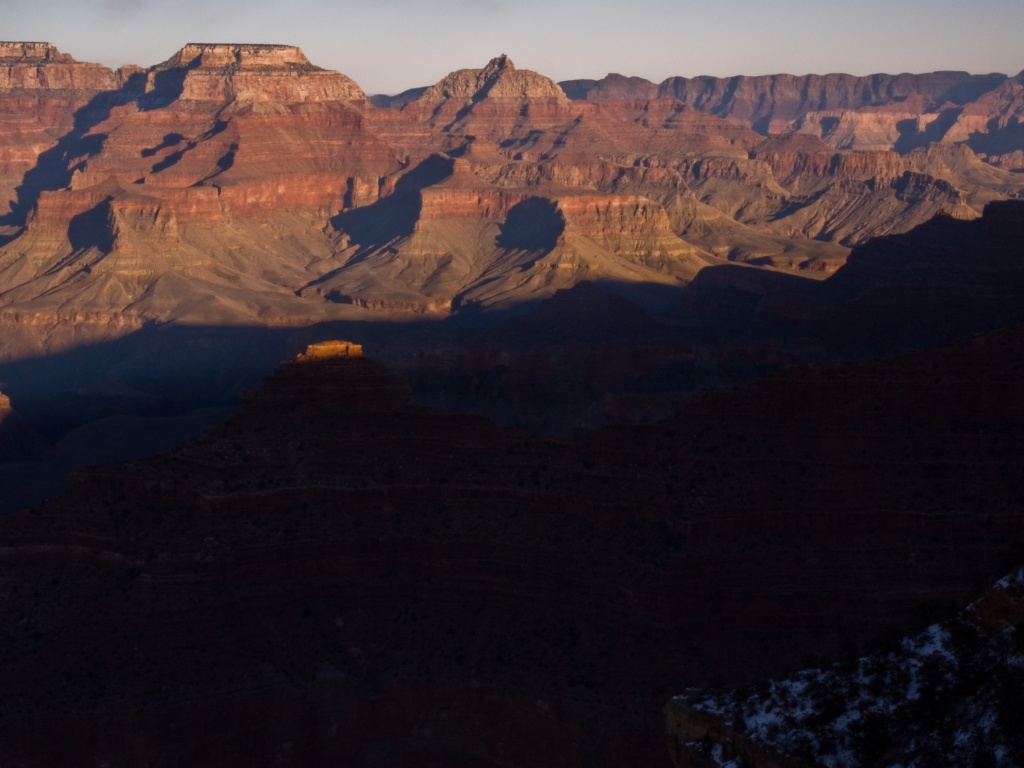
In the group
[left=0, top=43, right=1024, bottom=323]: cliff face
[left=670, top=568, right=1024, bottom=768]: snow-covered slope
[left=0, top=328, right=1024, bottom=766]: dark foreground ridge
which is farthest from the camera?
[left=0, top=43, right=1024, bottom=323]: cliff face

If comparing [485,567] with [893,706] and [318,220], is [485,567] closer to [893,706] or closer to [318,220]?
[893,706]

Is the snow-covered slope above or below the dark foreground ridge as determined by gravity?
above

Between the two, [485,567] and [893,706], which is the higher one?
[893,706]

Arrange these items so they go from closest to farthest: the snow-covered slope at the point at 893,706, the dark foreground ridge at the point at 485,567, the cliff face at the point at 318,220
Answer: the snow-covered slope at the point at 893,706 < the dark foreground ridge at the point at 485,567 < the cliff face at the point at 318,220

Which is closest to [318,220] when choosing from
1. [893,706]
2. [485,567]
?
[485,567]

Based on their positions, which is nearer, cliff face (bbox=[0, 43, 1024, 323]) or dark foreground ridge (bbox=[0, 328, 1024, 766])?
dark foreground ridge (bbox=[0, 328, 1024, 766])

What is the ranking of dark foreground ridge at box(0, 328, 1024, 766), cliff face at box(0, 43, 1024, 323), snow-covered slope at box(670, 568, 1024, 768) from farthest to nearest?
cliff face at box(0, 43, 1024, 323) < dark foreground ridge at box(0, 328, 1024, 766) < snow-covered slope at box(670, 568, 1024, 768)

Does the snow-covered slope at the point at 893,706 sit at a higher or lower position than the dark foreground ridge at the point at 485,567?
higher

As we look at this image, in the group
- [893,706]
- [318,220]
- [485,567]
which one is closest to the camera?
[893,706]

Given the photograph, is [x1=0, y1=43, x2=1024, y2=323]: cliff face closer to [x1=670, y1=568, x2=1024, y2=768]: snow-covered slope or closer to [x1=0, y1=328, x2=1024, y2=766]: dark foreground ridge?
[x1=0, y1=328, x2=1024, y2=766]: dark foreground ridge

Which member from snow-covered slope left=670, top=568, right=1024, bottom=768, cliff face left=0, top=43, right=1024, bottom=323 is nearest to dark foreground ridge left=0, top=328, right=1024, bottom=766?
snow-covered slope left=670, top=568, right=1024, bottom=768

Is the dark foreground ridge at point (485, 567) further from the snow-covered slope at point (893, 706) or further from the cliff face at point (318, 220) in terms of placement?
the cliff face at point (318, 220)

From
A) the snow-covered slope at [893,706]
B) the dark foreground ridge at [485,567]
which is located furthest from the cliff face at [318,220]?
the snow-covered slope at [893,706]
